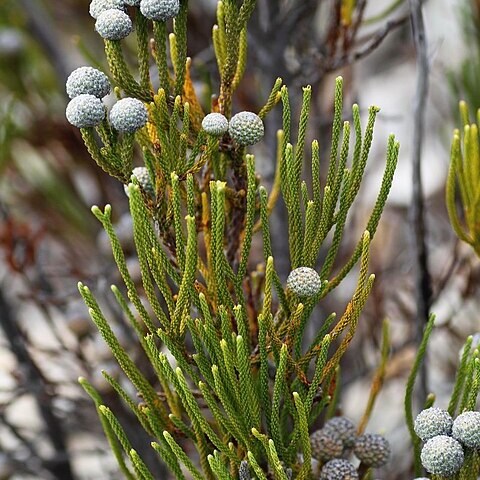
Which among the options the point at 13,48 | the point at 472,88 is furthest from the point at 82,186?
the point at 472,88

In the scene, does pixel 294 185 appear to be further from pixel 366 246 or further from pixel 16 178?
pixel 16 178

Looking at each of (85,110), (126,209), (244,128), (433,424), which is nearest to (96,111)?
(85,110)

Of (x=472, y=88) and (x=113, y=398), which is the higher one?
(x=472, y=88)

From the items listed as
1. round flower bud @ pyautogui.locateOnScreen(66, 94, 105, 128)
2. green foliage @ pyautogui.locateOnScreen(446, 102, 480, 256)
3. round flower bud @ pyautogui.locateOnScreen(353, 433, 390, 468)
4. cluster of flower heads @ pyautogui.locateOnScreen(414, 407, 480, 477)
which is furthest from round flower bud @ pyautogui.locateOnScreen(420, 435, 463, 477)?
round flower bud @ pyautogui.locateOnScreen(66, 94, 105, 128)

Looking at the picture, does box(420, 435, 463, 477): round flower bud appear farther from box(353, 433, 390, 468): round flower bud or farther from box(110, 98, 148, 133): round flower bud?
box(110, 98, 148, 133): round flower bud

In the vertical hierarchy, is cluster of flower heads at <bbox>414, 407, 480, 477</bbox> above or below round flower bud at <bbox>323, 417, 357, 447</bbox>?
below

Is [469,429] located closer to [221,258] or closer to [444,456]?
[444,456]

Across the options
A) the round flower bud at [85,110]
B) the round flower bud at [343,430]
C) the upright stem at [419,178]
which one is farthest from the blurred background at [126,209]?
the round flower bud at [85,110]
